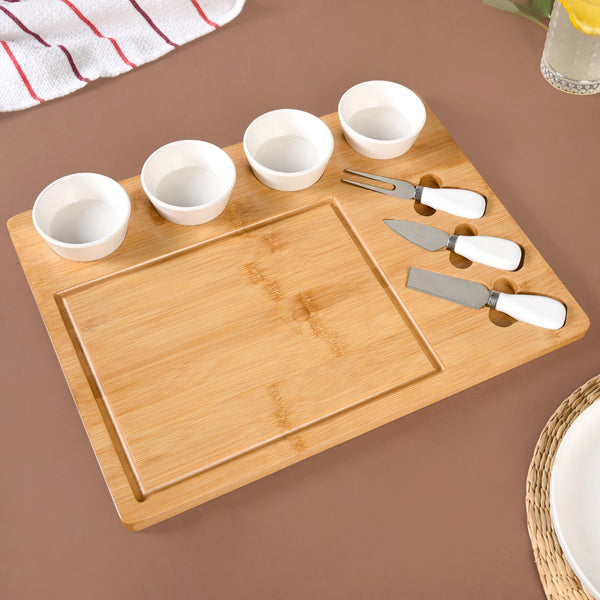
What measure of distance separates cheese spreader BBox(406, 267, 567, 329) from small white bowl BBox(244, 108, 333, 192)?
0.61 ft

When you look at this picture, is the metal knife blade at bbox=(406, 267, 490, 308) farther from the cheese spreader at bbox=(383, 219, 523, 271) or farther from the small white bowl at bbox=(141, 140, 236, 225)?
the small white bowl at bbox=(141, 140, 236, 225)

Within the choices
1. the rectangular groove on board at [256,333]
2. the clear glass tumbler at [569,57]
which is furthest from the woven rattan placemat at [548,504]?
the clear glass tumbler at [569,57]

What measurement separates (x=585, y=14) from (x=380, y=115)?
0.93ft

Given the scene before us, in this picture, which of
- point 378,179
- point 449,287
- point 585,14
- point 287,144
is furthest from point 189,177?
point 585,14

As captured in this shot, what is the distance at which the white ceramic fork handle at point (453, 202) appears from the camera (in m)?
0.84

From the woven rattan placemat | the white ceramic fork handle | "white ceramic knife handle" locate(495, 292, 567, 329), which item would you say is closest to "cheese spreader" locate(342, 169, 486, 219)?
A: the white ceramic fork handle

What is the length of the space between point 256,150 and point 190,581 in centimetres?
50

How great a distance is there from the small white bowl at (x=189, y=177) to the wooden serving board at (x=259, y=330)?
0.09 ft

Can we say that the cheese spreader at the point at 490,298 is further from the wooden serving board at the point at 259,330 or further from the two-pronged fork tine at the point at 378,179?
the two-pronged fork tine at the point at 378,179

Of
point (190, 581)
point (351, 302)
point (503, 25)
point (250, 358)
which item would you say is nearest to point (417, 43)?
point (503, 25)

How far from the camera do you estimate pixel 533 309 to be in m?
0.77

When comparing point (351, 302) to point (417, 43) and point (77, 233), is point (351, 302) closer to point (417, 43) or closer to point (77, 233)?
point (77, 233)

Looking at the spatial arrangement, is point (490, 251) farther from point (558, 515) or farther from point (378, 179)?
point (558, 515)

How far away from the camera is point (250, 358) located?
0.76 meters
